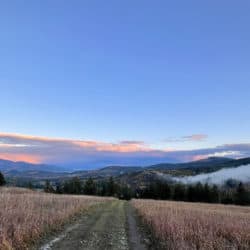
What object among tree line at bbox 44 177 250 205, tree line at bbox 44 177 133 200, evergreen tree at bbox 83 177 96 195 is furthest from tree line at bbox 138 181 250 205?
evergreen tree at bbox 83 177 96 195

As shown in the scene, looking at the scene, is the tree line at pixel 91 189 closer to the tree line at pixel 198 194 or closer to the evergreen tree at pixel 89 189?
the evergreen tree at pixel 89 189

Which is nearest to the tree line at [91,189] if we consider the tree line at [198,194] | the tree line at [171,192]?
the tree line at [171,192]

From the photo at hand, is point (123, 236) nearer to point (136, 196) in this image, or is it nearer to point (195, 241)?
point (195, 241)

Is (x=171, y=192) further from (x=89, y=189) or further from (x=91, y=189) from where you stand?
(x=89, y=189)

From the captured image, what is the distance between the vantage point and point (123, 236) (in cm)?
1961

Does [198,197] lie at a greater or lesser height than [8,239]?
lesser

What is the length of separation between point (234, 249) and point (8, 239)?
8.21 m

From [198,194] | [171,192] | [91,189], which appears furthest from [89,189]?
[198,194]

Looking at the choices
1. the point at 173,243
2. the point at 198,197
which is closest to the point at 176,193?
the point at 198,197

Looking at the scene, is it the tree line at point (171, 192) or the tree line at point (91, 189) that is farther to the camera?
the tree line at point (91, 189)

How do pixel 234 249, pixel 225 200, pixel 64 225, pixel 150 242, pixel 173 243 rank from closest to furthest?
pixel 234 249 < pixel 173 243 < pixel 150 242 < pixel 64 225 < pixel 225 200

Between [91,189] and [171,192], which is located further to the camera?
[91,189]

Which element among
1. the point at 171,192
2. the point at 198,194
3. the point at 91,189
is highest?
the point at 91,189

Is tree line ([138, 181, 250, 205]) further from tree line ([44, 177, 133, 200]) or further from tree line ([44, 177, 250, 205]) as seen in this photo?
tree line ([44, 177, 133, 200])
